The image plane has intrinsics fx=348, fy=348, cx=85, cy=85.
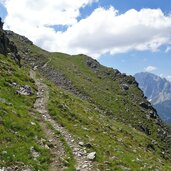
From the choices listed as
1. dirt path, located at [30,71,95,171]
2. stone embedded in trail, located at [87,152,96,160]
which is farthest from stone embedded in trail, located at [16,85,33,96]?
stone embedded in trail, located at [87,152,96,160]

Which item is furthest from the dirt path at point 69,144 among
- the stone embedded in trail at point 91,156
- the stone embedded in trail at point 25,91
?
the stone embedded in trail at point 25,91

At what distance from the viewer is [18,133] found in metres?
28.9

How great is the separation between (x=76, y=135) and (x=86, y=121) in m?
9.44

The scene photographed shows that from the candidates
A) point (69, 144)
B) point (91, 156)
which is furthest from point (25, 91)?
point (91, 156)

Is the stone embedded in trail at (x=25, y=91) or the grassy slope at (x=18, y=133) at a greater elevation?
the stone embedded in trail at (x=25, y=91)

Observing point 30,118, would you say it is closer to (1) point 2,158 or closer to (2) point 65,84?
(1) point 2,158

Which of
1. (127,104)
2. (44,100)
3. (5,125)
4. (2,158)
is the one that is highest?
(127,104)

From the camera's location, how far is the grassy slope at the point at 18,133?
80.7ft

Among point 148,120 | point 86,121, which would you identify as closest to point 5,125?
point 86,121

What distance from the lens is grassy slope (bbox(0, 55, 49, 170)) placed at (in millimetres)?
24594

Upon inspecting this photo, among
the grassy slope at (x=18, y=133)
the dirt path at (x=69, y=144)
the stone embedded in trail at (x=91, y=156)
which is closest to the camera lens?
the grassy slope at (x=18, y=133)

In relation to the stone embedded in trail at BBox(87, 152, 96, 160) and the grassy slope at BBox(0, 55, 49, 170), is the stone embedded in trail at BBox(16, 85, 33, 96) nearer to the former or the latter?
the grassy slope at BBox(0, 55, 49, 170)

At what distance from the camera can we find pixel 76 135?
1334 inches

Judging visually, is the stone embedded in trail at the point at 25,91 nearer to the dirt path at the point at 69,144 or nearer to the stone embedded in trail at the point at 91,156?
the dirt path at the point at 69,144
